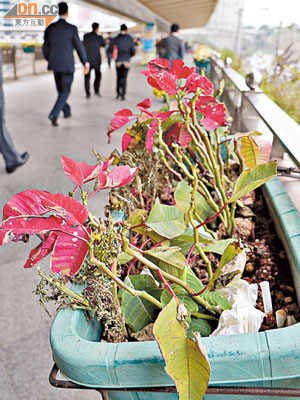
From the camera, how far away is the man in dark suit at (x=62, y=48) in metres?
4.99

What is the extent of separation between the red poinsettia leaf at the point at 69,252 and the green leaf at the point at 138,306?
215 mm

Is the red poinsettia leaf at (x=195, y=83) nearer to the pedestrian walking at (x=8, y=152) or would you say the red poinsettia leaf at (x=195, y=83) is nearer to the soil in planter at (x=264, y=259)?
the soil in planter at (x=264, y=259)

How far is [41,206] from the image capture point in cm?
63

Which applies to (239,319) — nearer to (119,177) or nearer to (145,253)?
(145,253)

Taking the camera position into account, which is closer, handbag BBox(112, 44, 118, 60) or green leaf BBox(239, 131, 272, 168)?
green leaf BBox(239, 131, 272, 168)

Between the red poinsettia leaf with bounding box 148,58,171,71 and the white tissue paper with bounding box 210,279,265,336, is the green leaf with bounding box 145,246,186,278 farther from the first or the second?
the red poinsettia leaf with bounding box 148,58,171,71

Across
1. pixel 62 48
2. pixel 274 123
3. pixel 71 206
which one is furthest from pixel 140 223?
pixel 62 48

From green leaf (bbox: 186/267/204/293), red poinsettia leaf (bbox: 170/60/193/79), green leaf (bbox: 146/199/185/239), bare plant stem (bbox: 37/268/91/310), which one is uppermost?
red poinsettia leaf (bbox: 170/60/193/79)

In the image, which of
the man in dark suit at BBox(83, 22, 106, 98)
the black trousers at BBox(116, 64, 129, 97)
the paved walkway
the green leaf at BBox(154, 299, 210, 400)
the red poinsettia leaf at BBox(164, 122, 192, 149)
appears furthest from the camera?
the man in dark suit at BBox(83, 22, 106, 98)

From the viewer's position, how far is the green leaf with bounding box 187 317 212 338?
0.81 m

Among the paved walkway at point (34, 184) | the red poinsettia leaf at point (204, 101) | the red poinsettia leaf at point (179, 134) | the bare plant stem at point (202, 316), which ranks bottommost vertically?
the paved walkway at point (34, 184)

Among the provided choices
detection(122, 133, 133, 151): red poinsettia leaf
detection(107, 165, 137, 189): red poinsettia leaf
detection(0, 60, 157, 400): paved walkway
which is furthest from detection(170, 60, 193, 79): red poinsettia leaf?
detection(0, 60, 157, 400): paved walkway

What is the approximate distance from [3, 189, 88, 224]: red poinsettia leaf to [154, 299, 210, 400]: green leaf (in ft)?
0.69

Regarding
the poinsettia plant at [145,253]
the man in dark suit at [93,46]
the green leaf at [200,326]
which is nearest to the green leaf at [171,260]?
the poinsettia plant at [145,253]
